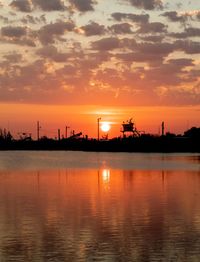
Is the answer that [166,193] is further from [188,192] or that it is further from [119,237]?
[119,237]

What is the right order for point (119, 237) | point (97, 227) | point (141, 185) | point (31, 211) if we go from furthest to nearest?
point (141, 185), point (31, 211), point (97, 227), point (119, 237)

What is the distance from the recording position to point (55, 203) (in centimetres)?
4672

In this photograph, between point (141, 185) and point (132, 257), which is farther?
point (141, 185)

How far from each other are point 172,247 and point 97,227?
6705 millimetres

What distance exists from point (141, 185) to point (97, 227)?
34728 millimetres

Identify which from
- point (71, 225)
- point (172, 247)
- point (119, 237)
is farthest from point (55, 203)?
point (172, 247)

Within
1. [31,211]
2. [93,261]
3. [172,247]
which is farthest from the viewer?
[31,211]

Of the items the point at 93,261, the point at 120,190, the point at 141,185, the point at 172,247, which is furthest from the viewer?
the point at 141,185

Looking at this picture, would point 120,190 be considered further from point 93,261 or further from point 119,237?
point 93,261

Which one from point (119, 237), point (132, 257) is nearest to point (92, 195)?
point (119, 237)

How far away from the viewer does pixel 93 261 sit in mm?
24391

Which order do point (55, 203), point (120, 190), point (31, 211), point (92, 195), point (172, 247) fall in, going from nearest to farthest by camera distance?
point (172, 247)
point (31, 211)
point (55, 203)
point (92, 195)
point (120, 190)

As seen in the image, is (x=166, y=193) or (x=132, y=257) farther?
(x=166, y=193)

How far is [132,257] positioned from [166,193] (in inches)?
1237
